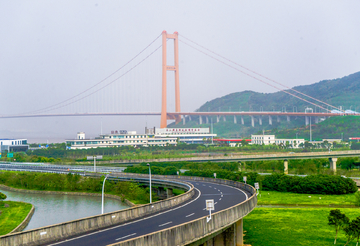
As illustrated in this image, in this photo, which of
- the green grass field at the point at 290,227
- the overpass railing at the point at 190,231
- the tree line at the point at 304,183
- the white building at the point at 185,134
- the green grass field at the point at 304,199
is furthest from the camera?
the white building at the point at 185,134

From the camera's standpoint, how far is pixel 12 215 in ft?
125

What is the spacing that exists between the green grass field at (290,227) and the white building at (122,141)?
91.6 metres

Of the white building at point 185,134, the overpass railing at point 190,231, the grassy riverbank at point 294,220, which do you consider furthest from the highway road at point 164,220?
the white building at point 185,134

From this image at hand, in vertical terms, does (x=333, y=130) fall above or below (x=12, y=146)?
above

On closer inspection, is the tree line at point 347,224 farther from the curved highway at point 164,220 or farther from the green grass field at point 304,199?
the green grass field at point 304,199

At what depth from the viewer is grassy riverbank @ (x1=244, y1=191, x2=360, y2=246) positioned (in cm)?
2767

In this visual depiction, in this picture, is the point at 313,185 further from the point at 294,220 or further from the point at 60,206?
the point at 60,206

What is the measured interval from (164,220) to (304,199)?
26.2 m

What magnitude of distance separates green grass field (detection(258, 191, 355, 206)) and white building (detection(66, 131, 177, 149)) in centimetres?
8348

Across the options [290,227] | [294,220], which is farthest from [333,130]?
[290,227]

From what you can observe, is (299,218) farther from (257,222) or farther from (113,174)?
(113,174)

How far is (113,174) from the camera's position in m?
54.4

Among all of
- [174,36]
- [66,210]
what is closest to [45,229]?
[66,210]

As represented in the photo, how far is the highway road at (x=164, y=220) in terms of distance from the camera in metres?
17.0
